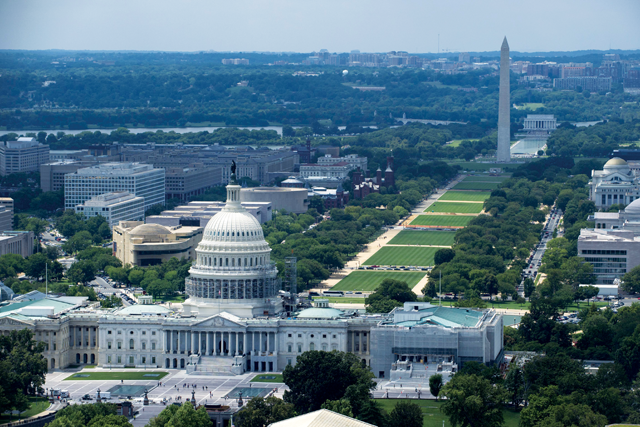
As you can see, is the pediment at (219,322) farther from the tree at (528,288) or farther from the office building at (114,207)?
the office building at (114,207)

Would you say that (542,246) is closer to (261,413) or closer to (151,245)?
(151,245)

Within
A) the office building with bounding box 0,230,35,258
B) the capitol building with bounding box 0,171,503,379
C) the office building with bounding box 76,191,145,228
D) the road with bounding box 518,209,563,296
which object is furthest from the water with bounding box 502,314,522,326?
the office building with bounding box 76,191,145,228

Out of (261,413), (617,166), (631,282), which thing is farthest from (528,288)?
(617,166)

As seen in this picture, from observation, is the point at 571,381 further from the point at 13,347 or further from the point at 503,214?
the point at 503,214

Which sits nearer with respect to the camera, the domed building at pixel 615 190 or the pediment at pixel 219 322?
the pediment at pixel 219 322

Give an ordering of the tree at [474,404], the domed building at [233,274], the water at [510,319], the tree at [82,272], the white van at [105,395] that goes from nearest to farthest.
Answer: the tree at [474,404]
the white van at [105,395]
the domed building at [233,274]
the water at [510,319]
the tree at [82,272]

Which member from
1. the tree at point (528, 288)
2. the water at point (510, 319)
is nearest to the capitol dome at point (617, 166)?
the tree at point (528, 288)

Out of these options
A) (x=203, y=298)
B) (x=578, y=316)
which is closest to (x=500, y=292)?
(x=578, y=316)
